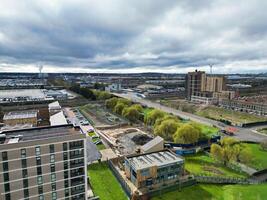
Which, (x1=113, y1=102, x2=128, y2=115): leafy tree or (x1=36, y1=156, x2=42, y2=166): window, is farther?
(x1=113, y1=102, x2=128, y2=115): leafy tree

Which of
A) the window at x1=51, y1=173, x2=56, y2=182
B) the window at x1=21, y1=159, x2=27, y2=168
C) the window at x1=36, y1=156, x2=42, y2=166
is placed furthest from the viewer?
the window at x1=51, y1=173, x2=56, y2=182

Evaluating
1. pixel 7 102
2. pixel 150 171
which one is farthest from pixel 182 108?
pixel 7 102

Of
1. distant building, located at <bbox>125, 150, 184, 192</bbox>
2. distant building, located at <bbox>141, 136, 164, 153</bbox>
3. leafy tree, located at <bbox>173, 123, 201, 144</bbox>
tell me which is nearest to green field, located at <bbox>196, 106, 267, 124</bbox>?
leafy tree, located at <bbox>173, 123, 201, 144</bbox>

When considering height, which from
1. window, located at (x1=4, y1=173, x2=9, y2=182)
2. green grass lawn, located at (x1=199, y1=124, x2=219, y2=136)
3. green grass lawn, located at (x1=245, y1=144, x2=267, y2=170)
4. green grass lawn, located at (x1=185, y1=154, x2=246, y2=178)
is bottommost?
green grass lawn, located at (x1=185, y1=154, x2=246, y2=178)

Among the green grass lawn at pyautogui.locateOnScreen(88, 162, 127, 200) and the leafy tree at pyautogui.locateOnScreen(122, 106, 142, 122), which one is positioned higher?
the leafy tree at pyautogui.locateOnScreen(122, 106, 142, 122)

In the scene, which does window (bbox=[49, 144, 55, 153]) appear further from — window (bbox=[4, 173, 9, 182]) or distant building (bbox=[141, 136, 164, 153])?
distant building (bbox=[141, 136, 164, 153])

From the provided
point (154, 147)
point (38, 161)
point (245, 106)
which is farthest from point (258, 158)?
point (245, 106)
